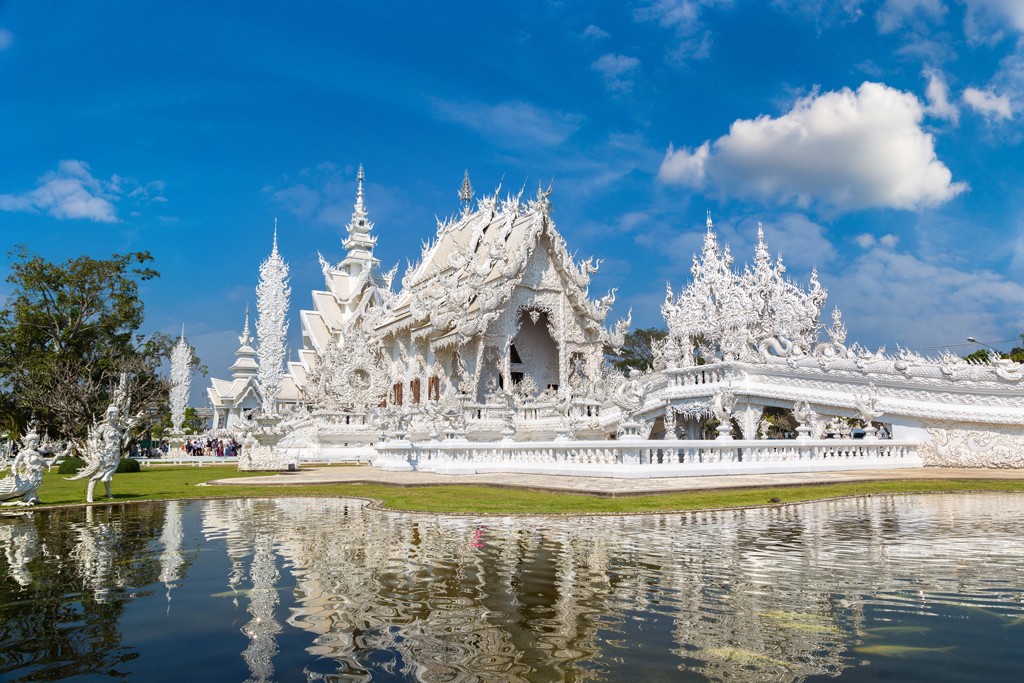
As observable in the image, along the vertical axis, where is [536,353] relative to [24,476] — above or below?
above

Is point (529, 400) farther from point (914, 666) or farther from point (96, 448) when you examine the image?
point (914, 666)

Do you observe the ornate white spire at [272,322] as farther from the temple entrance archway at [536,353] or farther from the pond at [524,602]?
the pond at [524,602]

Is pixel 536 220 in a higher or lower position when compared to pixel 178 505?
higher

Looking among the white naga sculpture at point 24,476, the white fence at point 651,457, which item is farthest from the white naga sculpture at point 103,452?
the white fence at point 651,457

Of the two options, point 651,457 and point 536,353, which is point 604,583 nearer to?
point 651,457

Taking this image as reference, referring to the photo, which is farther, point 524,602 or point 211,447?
point 211,447

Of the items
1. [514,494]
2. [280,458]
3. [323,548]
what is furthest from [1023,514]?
[280,458]

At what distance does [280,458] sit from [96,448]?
30.2 feet

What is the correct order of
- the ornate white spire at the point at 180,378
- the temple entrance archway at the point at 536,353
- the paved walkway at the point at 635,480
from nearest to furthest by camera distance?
the paved walkway at the point at 635,480 < the temple entrance archway at the point at 536,353 < the ornate white spire at the point at 180,378

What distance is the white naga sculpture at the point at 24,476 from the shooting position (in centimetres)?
1022

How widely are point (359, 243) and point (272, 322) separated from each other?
337 inches

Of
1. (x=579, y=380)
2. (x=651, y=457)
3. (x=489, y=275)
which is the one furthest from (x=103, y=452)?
(x=579, y=380)

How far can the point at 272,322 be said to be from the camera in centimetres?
3947

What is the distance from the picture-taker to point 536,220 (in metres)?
26.5
